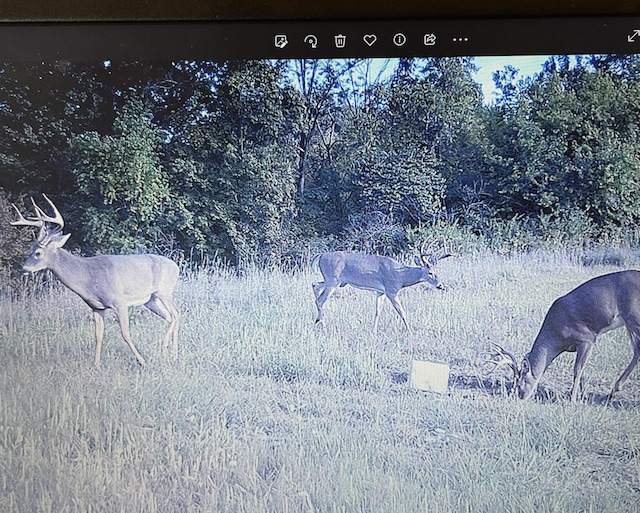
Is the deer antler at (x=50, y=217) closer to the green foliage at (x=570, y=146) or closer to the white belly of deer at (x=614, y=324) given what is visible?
the green foliage at (x=570, y=146)

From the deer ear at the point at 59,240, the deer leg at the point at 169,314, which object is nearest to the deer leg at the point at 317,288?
the deer leg at the point at 169,314

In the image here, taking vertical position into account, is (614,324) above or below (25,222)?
below

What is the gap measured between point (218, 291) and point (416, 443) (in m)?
0.51

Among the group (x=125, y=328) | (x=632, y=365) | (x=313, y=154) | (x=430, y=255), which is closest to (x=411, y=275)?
(x=430, y=255)

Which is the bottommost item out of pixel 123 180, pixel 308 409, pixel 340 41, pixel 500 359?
pixel 308 409

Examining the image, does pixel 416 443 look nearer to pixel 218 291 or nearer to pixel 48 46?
pixel 218 291

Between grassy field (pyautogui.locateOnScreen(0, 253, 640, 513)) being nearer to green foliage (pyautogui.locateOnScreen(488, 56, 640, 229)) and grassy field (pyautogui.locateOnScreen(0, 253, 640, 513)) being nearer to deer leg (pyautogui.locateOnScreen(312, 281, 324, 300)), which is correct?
deer leg (pyautogui.locateOnScreen(312, 281, 324, 300))

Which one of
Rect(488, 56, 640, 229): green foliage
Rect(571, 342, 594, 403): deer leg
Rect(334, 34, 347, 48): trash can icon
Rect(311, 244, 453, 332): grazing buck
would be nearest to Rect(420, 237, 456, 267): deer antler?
Rect(311, 244, 453, 332): grazing buck

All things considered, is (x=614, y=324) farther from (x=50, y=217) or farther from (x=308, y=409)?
(x=50, y=217)

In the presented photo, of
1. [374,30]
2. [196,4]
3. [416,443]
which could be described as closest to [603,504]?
[416,443]

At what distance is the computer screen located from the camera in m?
1.35

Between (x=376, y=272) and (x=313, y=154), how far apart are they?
281 millimetres

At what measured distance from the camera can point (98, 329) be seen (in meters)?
1.39

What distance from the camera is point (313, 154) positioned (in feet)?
4.62
